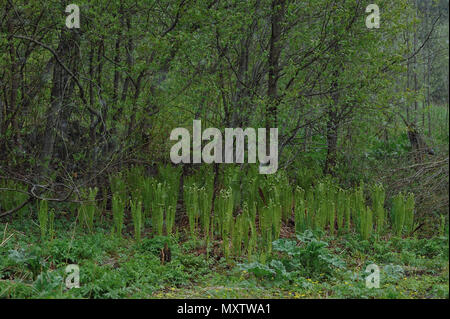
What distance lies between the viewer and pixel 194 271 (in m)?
4.64

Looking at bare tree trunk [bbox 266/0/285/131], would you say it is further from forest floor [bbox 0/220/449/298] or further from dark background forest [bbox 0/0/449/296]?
forest floor [bbox 0/220/449/298]

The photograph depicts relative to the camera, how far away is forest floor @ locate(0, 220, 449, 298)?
3781mm

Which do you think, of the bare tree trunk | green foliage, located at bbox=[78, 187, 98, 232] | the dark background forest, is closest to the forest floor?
green foliage, located at bbox=[78, 187, 98, 232]

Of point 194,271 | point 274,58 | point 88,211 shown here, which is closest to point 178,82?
point 274,58

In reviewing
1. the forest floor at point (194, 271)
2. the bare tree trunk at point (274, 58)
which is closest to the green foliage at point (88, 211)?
the forest floor at point (194, 271)

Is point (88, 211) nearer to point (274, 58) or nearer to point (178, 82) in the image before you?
point (178, 82)

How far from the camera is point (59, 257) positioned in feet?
15.0

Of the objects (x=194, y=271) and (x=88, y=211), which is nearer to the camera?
(x=194, y=271)

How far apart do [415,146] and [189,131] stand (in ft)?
12.1

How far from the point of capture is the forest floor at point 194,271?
12.4 ft

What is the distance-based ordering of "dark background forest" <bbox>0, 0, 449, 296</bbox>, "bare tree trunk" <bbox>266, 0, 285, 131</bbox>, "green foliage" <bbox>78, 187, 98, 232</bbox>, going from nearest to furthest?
"green foliage" <bbox>78, 187, 98, 232</bbox>, "dark background forest" <bbox>0, 0, 449, 296</bbox>, "bare tree trunk" <bbox>266, 0, 285, 131</bbox>

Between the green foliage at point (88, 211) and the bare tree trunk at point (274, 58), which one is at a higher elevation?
the bare tree trunk at point (274, 58)

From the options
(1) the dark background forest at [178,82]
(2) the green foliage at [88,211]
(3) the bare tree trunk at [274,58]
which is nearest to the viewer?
(2) the green foliage at [88,211]

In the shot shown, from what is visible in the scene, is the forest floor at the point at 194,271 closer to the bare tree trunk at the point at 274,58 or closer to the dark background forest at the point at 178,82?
the dark background forest at the point at 178,82
